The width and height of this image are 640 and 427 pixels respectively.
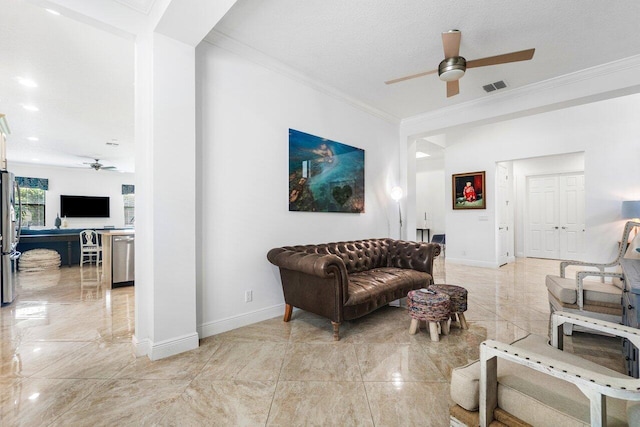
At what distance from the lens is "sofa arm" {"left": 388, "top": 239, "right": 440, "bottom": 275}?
3.75 meters

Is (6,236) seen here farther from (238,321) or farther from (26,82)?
(238,321)

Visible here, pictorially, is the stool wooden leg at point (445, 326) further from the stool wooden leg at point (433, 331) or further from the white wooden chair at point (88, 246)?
the white wooden chair at point (88, 246)

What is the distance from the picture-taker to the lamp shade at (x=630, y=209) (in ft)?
13.9

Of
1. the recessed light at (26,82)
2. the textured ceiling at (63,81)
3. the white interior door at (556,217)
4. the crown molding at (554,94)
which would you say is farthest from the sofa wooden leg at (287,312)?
the white interior door at (556,217)

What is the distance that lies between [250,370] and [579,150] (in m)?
6.70

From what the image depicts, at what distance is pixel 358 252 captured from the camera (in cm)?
376

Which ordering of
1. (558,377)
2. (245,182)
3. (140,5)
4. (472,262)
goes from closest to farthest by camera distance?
(558,377)
(140,5)
(245,182)
(472,262)

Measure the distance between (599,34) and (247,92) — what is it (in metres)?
3.57

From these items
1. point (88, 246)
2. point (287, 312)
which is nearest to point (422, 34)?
point (287, 312)

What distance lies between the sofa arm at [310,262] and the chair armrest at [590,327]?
152cm

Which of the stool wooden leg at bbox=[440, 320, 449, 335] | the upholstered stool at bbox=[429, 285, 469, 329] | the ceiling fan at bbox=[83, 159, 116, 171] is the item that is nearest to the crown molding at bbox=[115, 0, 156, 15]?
the upholstered stool at bbox=[429, 285, 469, 329]

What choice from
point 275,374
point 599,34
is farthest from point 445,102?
point 275,374

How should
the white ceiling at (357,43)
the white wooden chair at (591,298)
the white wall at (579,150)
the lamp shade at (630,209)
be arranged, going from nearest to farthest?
the white ceiling at (357,43)
the white wooden chair at (591,298)
the lamp shade at (630,209)
the white wall at (579,150)

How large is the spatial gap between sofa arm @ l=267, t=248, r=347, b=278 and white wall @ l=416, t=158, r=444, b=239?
748 centimetres
